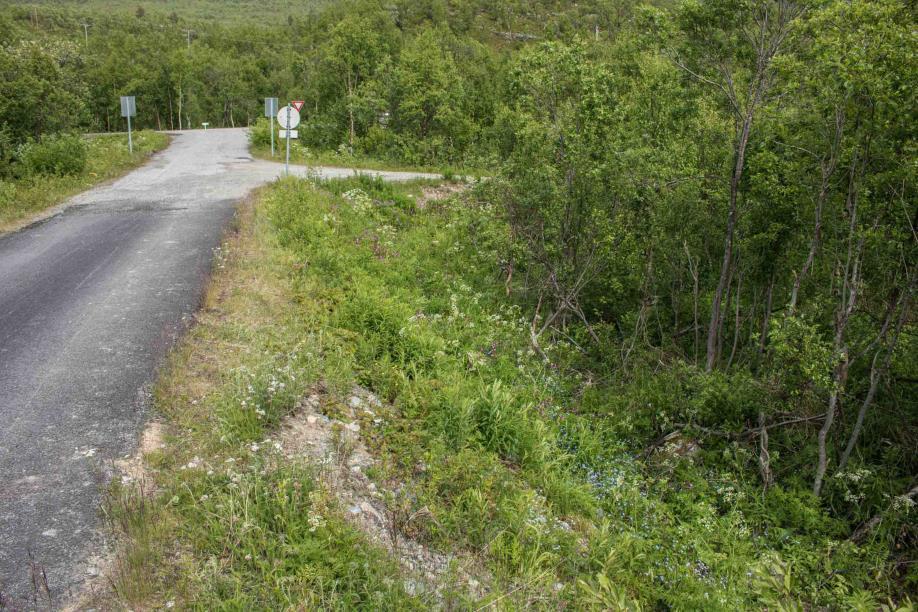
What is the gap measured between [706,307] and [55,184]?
15452mm

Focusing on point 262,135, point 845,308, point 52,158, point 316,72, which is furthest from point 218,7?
point 845,308

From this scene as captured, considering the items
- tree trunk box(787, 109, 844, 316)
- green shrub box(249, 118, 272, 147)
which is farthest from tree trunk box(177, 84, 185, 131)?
tree trunk box(787, 109, 844, 316)

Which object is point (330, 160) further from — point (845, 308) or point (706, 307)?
point (845, 308)

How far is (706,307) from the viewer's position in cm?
1138

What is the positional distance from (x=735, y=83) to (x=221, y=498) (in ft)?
29.0

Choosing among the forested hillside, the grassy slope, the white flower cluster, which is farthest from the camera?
the grassy slope

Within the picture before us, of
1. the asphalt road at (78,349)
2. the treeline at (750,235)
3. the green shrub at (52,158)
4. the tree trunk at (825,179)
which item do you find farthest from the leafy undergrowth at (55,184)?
the tree trunk at (825,179)

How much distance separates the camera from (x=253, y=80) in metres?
75.5

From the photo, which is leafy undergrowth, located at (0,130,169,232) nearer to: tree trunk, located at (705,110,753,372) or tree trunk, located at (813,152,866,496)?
tree trunk, located at (705,110,753,372)

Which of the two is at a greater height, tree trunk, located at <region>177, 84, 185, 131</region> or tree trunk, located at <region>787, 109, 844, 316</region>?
tree trunk, located at <region>177, 84, 185, 131</region>

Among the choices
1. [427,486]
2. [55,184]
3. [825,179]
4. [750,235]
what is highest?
[825,179]

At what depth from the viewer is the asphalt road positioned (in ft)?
13.4

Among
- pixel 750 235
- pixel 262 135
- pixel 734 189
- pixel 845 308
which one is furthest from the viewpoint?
pixel 262 135

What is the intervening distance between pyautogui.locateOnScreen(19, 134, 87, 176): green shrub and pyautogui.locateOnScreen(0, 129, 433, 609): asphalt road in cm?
282
